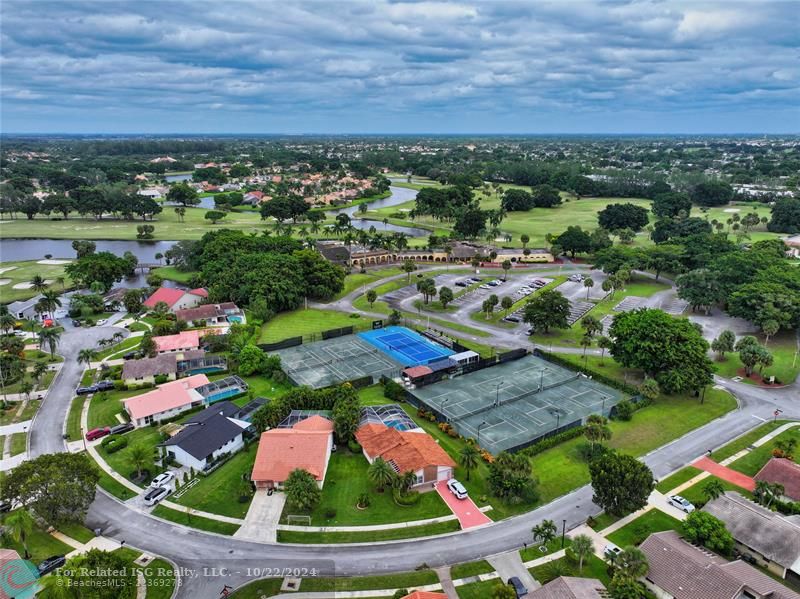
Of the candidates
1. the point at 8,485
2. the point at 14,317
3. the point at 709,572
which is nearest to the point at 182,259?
the point at 14,317

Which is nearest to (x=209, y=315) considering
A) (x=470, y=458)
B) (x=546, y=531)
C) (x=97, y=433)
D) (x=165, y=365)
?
Answer: (x=165, y=365)

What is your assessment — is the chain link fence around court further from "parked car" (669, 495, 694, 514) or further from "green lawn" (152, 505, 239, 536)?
"green lawn" (152, 505, 239, 536)

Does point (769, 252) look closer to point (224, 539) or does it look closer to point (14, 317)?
point (224, 539)

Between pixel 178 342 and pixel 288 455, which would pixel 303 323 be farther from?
pixel 288 455

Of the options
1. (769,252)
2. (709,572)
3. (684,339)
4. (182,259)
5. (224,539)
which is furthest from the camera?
(182,259)

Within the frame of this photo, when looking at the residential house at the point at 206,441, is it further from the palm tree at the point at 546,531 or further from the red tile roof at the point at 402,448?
the palm tree at the point at 546,531

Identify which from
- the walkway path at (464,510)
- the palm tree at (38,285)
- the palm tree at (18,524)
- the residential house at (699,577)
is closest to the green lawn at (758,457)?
the residential house at (699,577)
